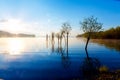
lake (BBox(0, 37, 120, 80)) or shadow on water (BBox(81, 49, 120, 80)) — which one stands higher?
shadow on water (BBox(81, 49, 120, 80))

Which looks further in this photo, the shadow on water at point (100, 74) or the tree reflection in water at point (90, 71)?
the tree reflection in water at point (90, 71)

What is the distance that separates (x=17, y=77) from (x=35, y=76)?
6.83 feet

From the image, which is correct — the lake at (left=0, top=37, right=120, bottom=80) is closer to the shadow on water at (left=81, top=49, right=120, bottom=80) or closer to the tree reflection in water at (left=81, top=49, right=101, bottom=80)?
the tree reflection in water at (left=81, top=49, right=101, bottom=80)

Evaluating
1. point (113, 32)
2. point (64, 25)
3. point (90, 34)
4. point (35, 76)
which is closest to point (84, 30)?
point (90, 34)

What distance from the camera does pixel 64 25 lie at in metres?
130

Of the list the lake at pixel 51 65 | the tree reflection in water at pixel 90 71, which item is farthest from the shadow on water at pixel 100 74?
the lake at pixel 51 65

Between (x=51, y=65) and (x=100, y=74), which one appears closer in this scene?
(x=100, y=74)

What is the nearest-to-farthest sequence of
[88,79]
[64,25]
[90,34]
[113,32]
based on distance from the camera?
[88,79] < [90,34] < [64,25] < [113,32]

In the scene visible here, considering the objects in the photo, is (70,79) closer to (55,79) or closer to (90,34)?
(55,79)

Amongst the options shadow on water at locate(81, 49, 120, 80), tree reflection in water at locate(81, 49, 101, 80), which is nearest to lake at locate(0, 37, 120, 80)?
tree reflection in water at locate(81, 49, 101, 80)

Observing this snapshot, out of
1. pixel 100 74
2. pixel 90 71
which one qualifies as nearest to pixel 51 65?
pixel 90 71

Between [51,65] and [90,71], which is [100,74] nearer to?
[90,71]

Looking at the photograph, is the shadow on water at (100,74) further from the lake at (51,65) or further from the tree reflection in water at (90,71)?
the lake at (51,65)

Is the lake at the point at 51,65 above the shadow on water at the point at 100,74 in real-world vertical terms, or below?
below
